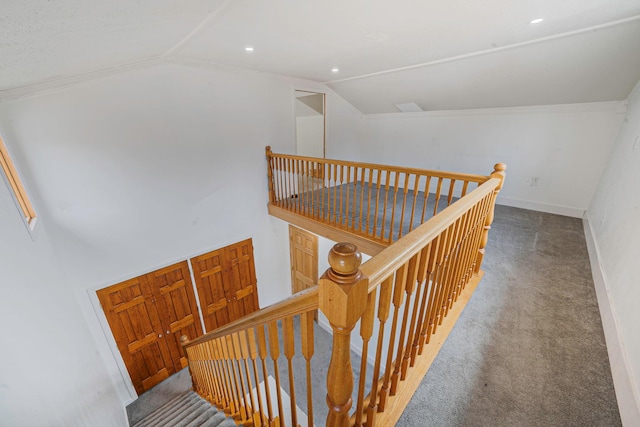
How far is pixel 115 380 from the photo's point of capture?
3.30 m

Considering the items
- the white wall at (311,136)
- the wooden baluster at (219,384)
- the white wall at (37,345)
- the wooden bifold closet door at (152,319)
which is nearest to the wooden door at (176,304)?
the wooden bifold closet door at (152,319)

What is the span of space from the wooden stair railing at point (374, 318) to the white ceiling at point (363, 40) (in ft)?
4.69

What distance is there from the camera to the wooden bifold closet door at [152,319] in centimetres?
329

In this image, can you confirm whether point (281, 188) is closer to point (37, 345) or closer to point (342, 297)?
point (37, 345)

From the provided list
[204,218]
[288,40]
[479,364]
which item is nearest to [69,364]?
[204,218]

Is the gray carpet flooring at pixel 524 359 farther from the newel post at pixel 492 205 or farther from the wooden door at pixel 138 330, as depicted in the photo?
the wooden door at pixel 138 330

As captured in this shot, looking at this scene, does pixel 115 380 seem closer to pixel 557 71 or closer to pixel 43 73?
pixel 43 73

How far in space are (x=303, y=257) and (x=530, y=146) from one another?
14.4 ft

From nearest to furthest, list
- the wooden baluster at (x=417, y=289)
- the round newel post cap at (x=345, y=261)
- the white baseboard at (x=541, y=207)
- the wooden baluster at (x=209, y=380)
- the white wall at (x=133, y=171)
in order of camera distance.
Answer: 1. the round newel post cap at (x=345, y=261)
2. the wooden baluster at (x=417, y=289)
3. the wooden baluster at (x=209, y=380)
4. the white wall at (x=133, y=171)
5. the white baseboard at (x=541, y=207)

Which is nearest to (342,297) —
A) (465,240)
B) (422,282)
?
(422,282)

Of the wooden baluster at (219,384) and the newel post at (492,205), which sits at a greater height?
the newel post at (492,205)

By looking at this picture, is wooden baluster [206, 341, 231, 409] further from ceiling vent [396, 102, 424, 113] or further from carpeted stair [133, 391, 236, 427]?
ceiling vent [396, 102, 424, 113]

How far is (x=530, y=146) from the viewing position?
395cm

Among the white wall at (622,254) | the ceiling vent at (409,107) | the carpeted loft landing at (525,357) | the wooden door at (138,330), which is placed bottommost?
the wooden door at (138,330)
